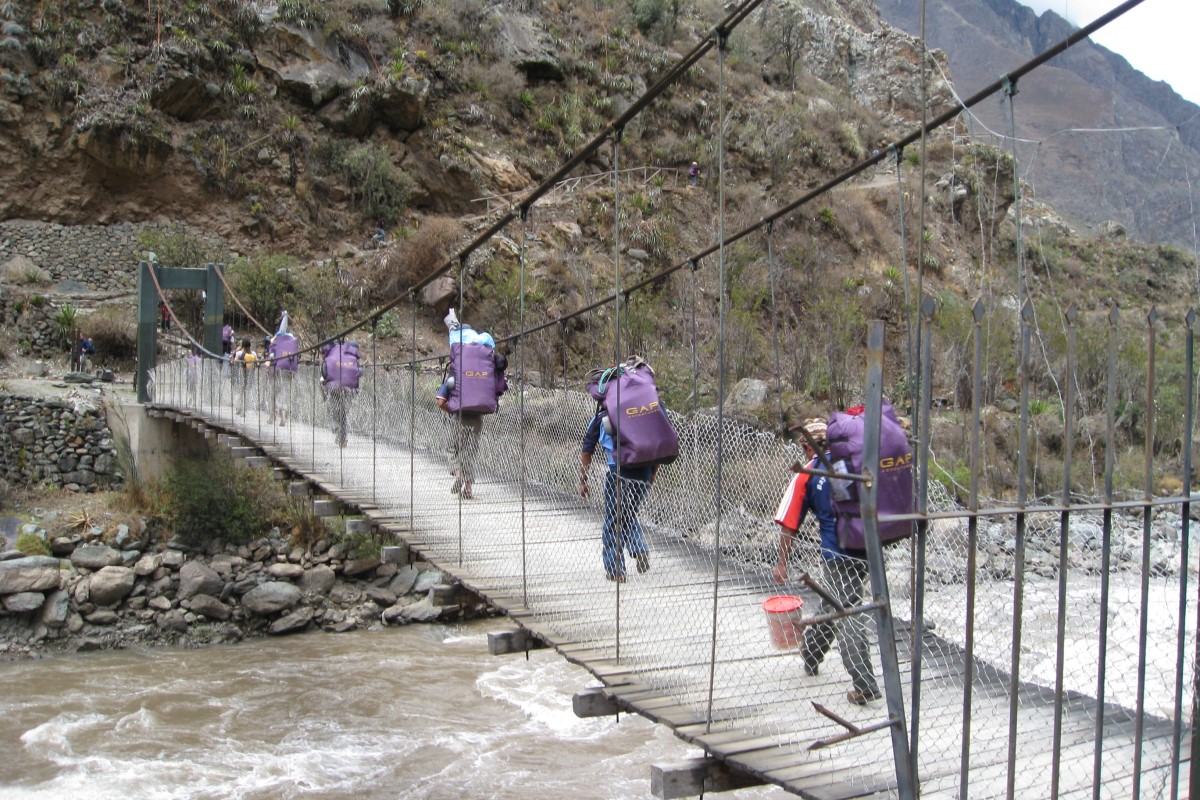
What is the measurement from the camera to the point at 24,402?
1034 cm

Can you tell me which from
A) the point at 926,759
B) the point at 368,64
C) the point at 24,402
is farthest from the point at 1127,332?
the point at 368,64

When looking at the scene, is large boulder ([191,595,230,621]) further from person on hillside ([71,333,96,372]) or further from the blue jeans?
the blue jeans

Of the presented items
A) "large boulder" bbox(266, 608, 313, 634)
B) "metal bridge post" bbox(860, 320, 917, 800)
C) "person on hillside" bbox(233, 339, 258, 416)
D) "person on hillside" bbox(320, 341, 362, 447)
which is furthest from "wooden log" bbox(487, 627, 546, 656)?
"large boulder" bbox(266, 608, 313, 634)

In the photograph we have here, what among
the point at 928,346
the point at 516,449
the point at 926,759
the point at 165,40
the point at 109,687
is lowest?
the point at 109,687

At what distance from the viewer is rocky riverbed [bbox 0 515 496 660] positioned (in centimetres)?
832

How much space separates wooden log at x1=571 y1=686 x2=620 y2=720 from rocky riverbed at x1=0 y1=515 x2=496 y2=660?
18.0 feet

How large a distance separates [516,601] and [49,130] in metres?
14.5

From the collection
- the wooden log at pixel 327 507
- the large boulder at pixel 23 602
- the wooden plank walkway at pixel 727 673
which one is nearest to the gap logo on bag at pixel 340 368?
the wooden log at pixel 327 507

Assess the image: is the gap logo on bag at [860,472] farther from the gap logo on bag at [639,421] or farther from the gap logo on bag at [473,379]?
the gap logo on bag at [473,379]

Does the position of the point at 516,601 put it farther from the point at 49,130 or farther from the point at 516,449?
the point at 49,130

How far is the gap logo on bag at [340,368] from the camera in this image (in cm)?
652

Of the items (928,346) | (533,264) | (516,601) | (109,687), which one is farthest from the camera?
(533,264)

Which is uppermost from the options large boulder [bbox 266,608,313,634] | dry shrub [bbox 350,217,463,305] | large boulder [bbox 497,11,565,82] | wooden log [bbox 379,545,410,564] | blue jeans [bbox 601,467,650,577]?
large boulder [bbox 497,11,565,82]

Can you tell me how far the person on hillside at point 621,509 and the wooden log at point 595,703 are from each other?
0.43 metres
